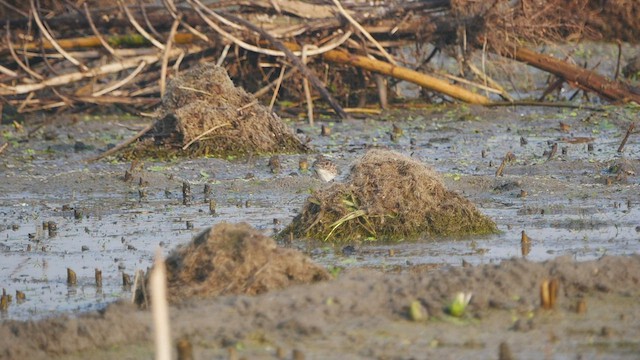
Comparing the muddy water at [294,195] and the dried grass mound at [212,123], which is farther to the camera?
the dried grass mound at [212,123]

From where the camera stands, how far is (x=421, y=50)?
50.4 feet

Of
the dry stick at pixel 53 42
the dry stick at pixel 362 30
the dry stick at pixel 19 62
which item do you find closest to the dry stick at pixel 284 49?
the dry stick at pixel 362 30

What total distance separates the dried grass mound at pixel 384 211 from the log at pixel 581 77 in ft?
22.8

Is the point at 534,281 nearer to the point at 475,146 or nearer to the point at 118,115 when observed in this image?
the point at 475,146

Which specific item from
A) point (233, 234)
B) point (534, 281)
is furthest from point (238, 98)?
point (534, 281)

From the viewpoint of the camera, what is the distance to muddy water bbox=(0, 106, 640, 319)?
7.26 meters

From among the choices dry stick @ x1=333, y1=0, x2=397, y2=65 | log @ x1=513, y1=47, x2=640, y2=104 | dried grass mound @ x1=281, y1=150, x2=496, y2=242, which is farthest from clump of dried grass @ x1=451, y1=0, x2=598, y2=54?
dried grass mound @ x1=281, y1=150, x2=496, y2=242

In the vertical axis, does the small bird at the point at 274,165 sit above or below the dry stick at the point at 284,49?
below

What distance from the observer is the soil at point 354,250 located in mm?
5102

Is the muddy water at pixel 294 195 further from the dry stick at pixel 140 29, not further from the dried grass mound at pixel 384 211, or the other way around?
the dry stick at pixel 140 29

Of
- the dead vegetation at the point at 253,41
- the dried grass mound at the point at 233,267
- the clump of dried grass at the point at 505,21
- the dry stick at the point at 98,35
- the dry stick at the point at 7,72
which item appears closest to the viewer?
the dried grass mound at the point at 233,267

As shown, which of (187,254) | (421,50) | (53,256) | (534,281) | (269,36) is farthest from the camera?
(421,50)

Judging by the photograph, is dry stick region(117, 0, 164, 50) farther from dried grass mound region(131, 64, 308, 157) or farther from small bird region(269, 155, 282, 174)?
small bird region(269, 155, 282, 174)

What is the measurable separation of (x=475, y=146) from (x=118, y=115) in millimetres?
5438
